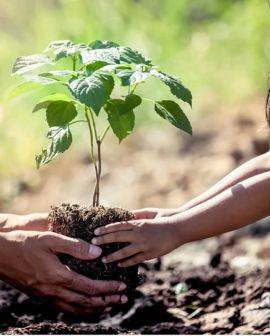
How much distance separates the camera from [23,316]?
272cm

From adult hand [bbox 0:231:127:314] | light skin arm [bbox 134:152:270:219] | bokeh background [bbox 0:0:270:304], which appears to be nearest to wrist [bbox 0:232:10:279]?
adult hand [bbox 0:231:127:314]

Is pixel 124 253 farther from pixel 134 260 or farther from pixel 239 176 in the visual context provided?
pixel 239 176

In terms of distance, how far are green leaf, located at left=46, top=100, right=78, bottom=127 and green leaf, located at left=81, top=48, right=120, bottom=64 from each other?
0.13m

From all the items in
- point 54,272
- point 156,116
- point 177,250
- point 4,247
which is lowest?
point 54,272

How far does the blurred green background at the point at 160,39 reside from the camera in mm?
5309

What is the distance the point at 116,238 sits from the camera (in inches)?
87.5

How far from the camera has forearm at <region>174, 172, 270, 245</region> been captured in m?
2.28

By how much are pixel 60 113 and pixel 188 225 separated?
44 cm

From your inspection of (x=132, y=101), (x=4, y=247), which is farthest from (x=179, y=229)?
(x=4, y=247)

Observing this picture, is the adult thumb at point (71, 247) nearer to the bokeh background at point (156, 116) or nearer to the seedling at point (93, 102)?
the seedling at point (93, 102)

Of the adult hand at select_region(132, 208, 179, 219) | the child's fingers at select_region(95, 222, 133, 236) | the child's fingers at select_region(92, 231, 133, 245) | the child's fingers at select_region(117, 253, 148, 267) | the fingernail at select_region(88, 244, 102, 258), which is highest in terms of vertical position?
the adult hand at select_region(132, 208, 179, 219)

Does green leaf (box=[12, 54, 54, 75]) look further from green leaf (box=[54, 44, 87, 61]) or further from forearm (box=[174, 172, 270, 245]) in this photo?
forearm (box=[174, 172, 270, 245])

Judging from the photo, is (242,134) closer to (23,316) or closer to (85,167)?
(85,167)

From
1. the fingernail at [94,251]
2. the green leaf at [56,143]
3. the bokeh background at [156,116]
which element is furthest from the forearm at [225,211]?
the bokeh background at [156,116]
